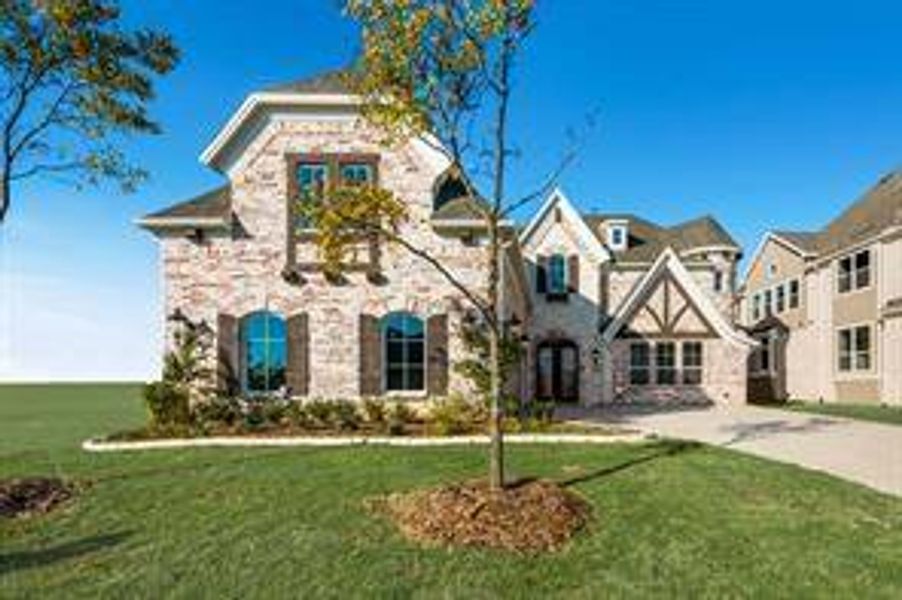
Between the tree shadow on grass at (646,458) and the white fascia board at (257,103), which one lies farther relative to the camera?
the white fascia board at (257,103)

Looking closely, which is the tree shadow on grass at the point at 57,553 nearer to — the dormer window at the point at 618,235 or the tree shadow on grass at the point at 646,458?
the tree shadow on grass at the point at 646,458

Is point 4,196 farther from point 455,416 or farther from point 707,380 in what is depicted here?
point 707,380

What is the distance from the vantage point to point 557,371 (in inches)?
1243

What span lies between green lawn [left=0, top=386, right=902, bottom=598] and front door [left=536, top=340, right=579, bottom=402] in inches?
681

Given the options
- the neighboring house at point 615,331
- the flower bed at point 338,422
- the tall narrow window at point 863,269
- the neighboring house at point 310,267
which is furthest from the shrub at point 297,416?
the tall narrow window at point 863,269

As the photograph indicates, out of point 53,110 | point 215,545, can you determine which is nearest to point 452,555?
point 215,545

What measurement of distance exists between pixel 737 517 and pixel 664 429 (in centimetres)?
927

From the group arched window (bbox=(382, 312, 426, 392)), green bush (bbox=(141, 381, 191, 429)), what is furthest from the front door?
green bush (bbox=(141, 381, 191, 429))

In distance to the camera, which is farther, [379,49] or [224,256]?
[224,256]

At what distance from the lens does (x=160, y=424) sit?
17719mm

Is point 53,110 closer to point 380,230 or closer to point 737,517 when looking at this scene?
point 380,230

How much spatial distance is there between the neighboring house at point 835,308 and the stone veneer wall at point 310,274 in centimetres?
1902

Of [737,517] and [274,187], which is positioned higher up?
[274,187]

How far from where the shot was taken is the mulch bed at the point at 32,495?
35.7ft
